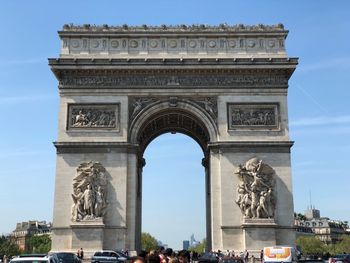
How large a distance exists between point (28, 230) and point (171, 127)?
→ 314ft

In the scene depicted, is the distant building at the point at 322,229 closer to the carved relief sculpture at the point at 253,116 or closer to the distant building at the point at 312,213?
the distant building at the point at 312,213

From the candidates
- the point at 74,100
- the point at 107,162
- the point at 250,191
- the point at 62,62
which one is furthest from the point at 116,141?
the point at 250,191

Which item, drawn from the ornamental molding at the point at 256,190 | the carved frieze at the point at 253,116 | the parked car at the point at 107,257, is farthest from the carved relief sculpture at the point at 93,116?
the ornamental molding at the point at 256,190

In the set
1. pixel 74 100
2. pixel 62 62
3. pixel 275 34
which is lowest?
pixel 74 100

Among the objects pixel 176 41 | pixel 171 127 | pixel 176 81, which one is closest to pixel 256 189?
pixel 176 81

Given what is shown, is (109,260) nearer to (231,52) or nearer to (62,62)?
(62,62)

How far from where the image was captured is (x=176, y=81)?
118ft

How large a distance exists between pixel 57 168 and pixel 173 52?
36.9ft

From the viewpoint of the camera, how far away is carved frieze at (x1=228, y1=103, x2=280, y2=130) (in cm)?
3534

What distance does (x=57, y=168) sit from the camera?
1348 inches

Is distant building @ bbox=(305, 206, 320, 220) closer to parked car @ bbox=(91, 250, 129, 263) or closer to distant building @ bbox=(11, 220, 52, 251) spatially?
distant building @ bbox=(11, 220, 52, 251)

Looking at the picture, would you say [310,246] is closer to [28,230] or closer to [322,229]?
[322,229]

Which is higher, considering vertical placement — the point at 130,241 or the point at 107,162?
the point at 107,162

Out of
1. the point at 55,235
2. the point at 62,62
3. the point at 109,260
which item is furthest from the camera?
the point at 62,62
